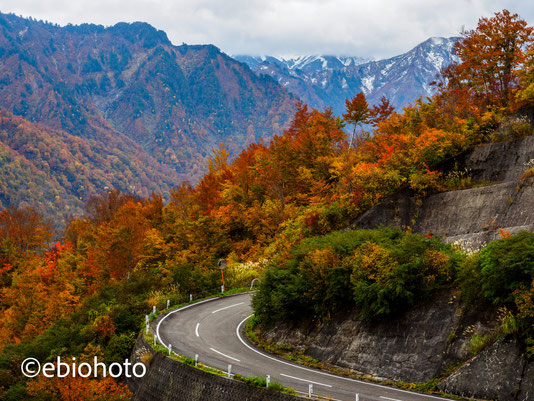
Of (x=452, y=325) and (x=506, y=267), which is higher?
(x=506, y=267)

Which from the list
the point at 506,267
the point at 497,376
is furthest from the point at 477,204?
the point at 497,376

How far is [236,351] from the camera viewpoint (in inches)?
707

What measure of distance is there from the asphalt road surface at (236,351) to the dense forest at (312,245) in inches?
78.0

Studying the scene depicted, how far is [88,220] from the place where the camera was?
6944cm

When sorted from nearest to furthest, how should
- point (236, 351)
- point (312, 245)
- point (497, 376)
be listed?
point (497, 376), point (236, 351), point (312, 245)

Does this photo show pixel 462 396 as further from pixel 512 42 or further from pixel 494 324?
pixel 512 42

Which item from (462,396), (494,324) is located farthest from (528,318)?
(462,396)

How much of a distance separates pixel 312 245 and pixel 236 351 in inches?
207

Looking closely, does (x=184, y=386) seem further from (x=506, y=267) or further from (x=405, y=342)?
(x=506, y=267)

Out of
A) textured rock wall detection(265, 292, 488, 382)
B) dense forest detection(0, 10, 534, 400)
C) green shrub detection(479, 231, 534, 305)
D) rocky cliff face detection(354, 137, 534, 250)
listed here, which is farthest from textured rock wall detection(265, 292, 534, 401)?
rocky cliff face detection(354, 137, 534, 250)

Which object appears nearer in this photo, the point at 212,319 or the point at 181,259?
the point at 212,319

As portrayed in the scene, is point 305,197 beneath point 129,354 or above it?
above

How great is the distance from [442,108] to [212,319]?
20.6 metres

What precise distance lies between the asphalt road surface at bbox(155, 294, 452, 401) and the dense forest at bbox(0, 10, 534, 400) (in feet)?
6.50
